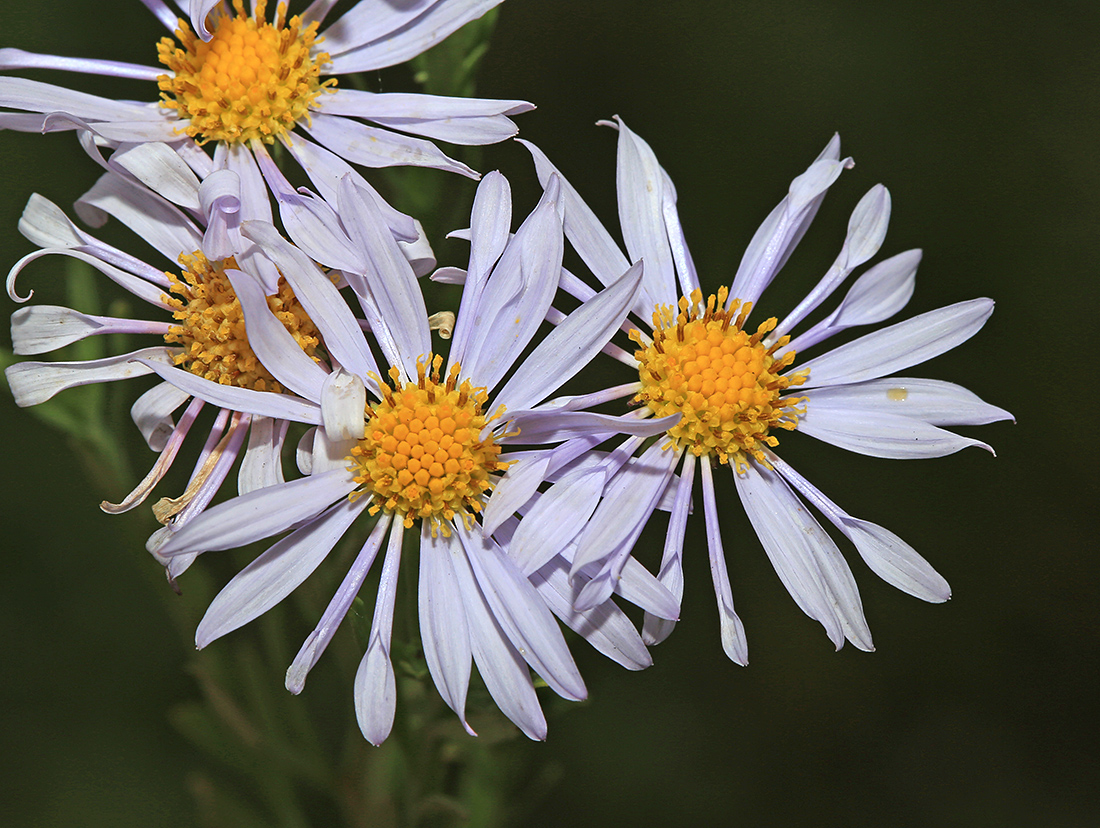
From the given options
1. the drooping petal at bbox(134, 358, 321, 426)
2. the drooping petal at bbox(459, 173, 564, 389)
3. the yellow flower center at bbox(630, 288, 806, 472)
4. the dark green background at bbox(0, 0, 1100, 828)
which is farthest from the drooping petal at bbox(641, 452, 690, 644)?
the dark green background at bbox(0, 0, 1100, 828)

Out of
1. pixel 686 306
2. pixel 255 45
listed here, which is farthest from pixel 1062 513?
pixel 255 45

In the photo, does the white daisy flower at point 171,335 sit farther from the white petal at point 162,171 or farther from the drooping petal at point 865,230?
the drooping petal at point 865,230

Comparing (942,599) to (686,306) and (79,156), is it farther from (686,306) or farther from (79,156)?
(79,156)

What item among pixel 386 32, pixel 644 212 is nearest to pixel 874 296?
pixel 644 212

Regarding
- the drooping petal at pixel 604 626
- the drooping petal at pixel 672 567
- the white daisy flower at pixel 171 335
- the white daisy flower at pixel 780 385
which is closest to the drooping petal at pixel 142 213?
the white daisy flower at pixel 171 335

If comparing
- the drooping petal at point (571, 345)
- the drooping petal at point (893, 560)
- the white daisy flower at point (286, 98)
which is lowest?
the drooping petal at point (893, 560)

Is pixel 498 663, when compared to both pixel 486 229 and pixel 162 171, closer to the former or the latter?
pixel 486 229

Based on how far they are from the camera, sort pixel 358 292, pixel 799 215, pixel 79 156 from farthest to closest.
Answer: pixel 79 156 → pixel 799 215 → pixel 358 292
